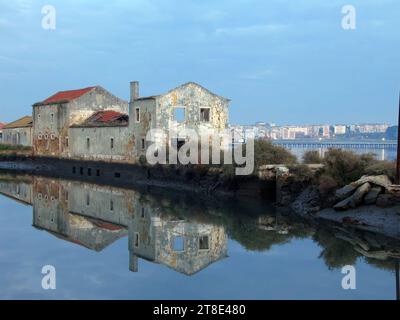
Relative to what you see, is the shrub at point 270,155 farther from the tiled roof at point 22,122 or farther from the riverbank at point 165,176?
the tiled roof at point 22,122

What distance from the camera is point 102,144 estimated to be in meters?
38.7

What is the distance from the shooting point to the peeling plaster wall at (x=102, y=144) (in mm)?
36188

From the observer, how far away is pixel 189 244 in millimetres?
14461

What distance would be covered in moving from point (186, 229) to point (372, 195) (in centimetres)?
608

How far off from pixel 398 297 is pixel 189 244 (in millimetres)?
6389

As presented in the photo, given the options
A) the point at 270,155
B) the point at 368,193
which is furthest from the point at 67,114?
the point at 368,193

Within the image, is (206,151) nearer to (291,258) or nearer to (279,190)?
(279,190)

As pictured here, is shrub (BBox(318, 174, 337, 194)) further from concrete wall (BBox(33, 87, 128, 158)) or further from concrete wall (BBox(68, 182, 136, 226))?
concrete wall (BBox(33, 87, 128, 158))

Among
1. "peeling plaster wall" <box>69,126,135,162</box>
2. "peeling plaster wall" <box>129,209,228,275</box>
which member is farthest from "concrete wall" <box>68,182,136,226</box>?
"peeling plaster wall" <box>69,126,135,162</box>

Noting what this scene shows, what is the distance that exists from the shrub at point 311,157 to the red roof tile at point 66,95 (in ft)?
76.2

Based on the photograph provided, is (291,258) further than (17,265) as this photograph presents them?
Yes

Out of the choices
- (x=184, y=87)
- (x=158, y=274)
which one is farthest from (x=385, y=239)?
(x=184, y=87)

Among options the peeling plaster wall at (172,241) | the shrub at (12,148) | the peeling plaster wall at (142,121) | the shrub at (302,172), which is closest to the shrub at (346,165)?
the shrub at (302,172)
